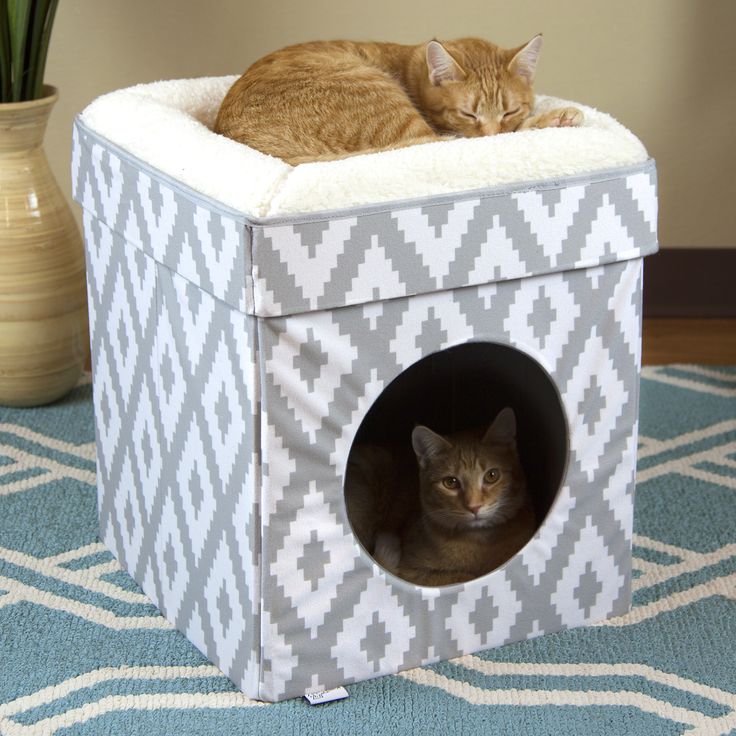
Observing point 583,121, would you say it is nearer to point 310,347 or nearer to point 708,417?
point 310,347

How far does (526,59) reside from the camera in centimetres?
161

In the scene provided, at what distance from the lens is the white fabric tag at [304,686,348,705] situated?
4.32 ft

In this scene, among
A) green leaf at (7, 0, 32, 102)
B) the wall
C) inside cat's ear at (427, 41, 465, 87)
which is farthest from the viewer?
the wall

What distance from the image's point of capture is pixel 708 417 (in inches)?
82.7

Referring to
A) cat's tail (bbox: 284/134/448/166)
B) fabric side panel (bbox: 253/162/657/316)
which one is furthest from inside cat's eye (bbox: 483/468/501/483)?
cat's tail (bbox: 284/134/448/166)

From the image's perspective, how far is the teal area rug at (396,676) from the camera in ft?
4.28

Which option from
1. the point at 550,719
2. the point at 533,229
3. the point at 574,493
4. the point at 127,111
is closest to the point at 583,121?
the point at 533,229

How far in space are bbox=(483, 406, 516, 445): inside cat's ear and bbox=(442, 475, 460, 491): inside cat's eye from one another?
64mm

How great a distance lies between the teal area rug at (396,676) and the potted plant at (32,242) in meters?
0.31

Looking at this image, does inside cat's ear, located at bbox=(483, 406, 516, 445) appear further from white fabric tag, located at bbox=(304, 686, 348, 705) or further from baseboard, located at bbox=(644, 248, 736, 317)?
baseboard, located at bbox=(644, 248, 736, 317)

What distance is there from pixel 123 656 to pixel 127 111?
64cm

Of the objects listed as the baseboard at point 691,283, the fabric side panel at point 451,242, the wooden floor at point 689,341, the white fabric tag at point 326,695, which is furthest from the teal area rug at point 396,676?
the baseboard at point 691,283

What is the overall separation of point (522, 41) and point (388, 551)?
1.20 metres

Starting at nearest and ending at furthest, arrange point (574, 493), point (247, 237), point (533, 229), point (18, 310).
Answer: point (247, 237) < point (533, 229) < point (574, 493) < point (18, 310)
